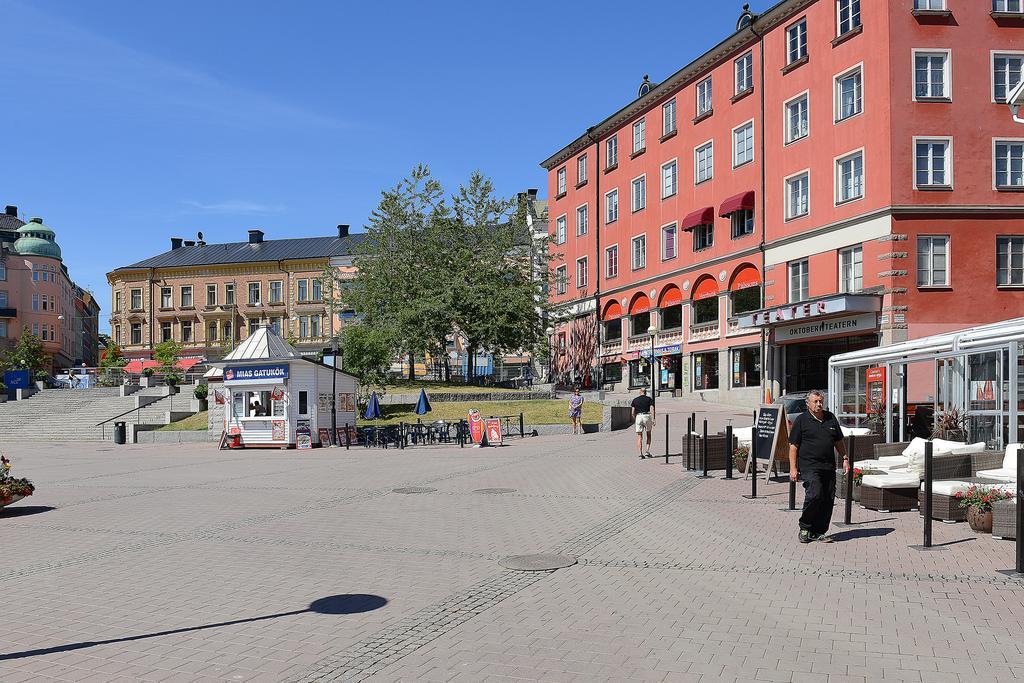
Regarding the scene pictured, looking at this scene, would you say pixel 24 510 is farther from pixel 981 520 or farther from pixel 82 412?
pixel 82 412

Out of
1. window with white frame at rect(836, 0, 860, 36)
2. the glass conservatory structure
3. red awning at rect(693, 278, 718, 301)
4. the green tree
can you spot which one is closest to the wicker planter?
the glass conservatory structure

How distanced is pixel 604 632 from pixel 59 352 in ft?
327

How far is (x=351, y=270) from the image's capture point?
82625 mm

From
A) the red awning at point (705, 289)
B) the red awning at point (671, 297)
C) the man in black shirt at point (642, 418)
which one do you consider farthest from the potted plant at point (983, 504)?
the red awning at point (671, 297)

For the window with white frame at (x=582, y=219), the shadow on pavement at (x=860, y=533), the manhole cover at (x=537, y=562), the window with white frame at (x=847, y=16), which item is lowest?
the manhole cover at (x=537, y=562)

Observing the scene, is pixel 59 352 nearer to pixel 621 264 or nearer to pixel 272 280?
pixel 272 280

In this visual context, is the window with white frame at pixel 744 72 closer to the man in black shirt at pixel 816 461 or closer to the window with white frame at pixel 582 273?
the window with white frame at pixel 582 273

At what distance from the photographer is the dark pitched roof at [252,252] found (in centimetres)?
8612

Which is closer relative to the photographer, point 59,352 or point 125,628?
point 125,628

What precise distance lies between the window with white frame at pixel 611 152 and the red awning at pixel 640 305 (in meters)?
8.81

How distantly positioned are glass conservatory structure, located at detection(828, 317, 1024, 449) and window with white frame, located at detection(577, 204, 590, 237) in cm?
3684

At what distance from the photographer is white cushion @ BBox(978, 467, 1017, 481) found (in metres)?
11.8

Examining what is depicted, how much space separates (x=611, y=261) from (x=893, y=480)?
43.8 meters

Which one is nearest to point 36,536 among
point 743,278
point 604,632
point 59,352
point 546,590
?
point 546,590
